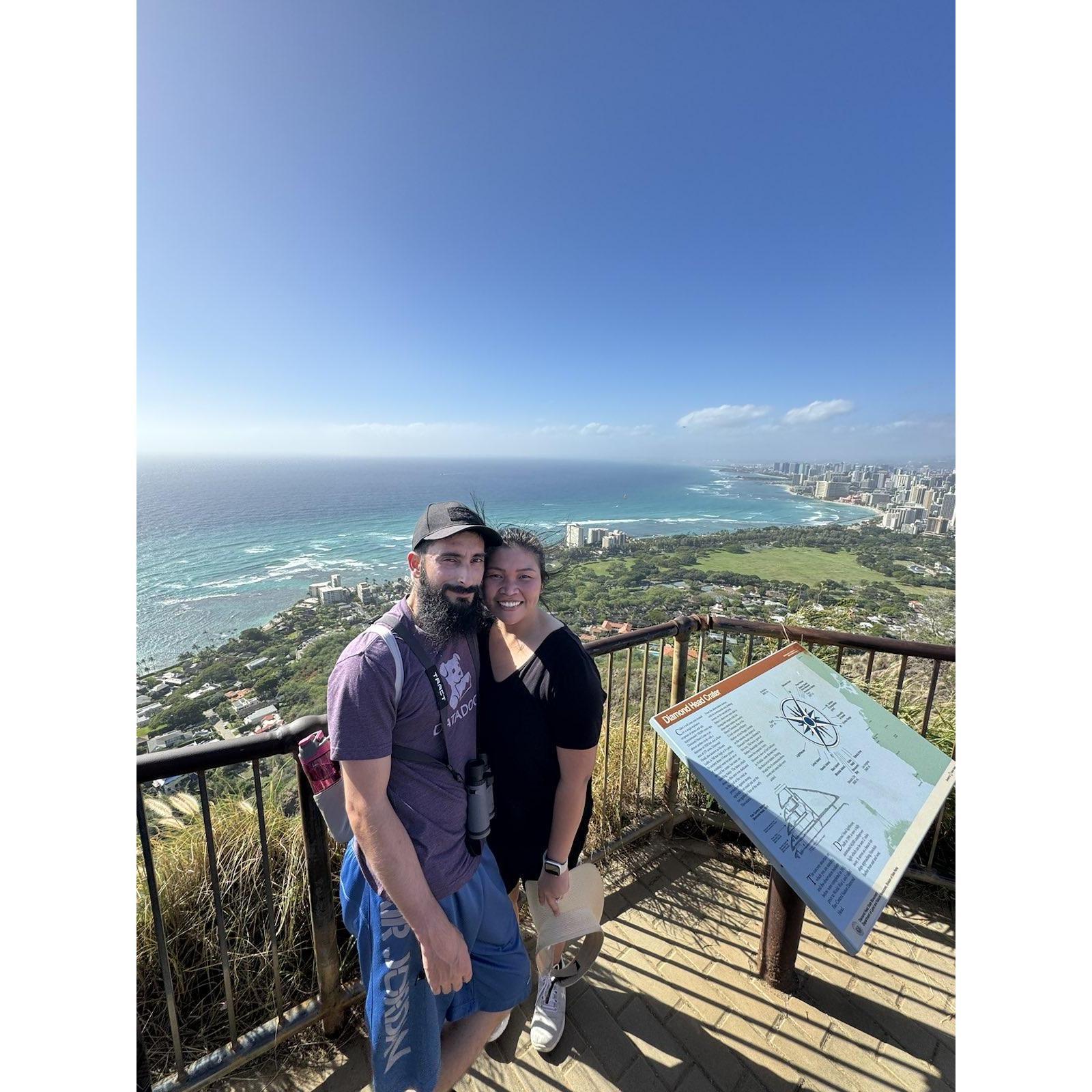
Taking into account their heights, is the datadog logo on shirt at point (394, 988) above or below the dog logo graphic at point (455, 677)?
below

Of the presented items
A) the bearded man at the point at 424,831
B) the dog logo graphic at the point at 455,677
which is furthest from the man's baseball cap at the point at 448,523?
the dog logo graphic at the point at 455,677

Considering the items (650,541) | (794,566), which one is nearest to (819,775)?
(794,566)

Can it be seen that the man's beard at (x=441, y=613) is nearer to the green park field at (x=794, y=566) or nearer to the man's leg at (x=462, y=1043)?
the man's leg at (x=462, y=1043)

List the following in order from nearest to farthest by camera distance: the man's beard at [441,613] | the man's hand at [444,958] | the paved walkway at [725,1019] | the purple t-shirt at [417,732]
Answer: the purple t-shirt at [417,732], the man's hand at [444,958], the man's beard at [441,613], the paved walkway at [725,1019]

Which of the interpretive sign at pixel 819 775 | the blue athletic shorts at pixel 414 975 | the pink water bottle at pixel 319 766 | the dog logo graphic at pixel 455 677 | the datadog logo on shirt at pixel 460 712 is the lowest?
the blue athletic shorts at pixel 414 975

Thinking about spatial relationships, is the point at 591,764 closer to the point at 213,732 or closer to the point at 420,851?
the point at 420,851

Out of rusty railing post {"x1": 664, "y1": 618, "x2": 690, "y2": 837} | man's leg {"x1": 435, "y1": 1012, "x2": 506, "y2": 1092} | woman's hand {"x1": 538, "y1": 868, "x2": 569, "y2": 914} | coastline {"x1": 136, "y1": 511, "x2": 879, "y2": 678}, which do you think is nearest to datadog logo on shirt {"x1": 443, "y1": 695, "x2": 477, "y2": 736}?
woman's hand {"x1": 538, "y1": 868, "x2": 569, "y2": 914}
